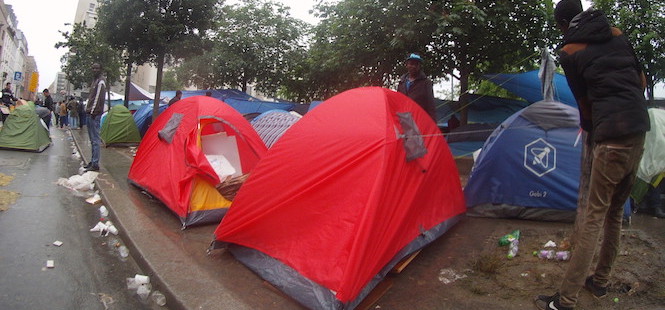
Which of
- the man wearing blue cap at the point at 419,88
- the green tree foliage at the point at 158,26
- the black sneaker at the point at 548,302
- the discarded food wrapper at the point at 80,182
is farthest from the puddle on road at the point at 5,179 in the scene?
the black sneaker at the point at 548,302

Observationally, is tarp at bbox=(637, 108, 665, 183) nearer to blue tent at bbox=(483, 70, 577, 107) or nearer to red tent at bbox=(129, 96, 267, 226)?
blue tent at bbox=(483, 70, 577, 107)

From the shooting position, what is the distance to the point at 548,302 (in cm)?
246

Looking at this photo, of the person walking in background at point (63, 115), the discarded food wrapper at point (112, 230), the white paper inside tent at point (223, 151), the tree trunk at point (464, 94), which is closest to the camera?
the discarded food wrapper at point (112, 230)

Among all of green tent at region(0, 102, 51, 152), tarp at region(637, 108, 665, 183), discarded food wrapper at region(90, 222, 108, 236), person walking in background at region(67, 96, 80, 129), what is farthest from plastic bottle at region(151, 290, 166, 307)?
person walking in background at region(67, 96, 80, 129)

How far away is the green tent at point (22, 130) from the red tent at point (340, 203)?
25.9ft

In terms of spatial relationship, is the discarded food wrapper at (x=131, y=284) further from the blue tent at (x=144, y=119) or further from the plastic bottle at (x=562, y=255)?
the blue tent at (x=144, y=119)

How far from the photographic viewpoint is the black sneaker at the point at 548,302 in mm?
2380

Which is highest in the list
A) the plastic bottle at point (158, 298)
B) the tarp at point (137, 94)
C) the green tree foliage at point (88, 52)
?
the green tree foliage at point (88, 52)

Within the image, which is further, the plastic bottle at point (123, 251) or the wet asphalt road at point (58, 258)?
the plastic bottle at point (123, 251)

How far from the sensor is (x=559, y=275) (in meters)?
2.96

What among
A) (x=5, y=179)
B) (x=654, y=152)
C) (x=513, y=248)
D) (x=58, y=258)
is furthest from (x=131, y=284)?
(x=654, y=152)

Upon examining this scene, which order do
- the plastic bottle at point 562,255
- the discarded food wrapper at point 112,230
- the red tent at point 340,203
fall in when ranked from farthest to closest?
the discarded food wrapper at point 112,230
the plastic bottle at point 562,255
the red tent at point 340,203

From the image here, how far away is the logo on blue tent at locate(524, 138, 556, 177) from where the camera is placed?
4.14 metres

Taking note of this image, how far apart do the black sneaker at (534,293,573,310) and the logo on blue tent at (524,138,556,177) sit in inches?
76.3
